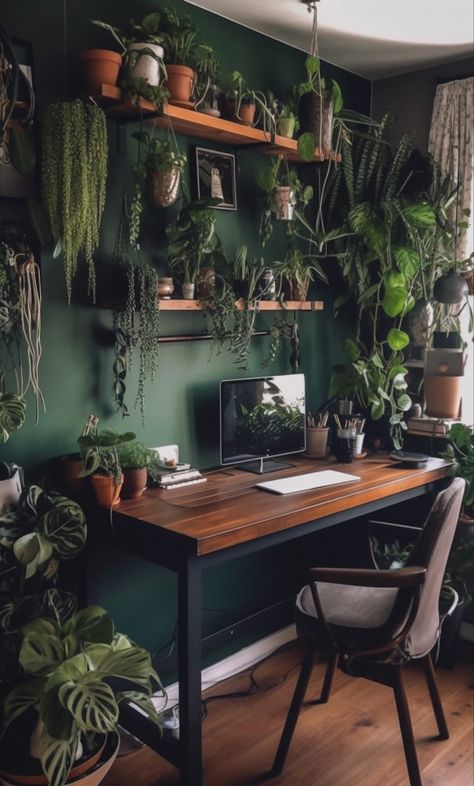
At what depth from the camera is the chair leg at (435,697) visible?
2590 mm

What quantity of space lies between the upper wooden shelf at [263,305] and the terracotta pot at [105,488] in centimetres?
66

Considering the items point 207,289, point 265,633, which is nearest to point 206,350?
point 207,289

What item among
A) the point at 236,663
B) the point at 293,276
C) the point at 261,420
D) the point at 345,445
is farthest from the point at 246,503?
the point at 293,276

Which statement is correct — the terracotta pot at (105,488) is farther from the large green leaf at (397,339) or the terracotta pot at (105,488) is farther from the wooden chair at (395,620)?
the large green leaf at (397,339)

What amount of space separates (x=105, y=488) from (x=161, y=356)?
2.23 feet

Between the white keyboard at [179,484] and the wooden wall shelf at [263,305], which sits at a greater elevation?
the wooden wall shelf at [263,305]

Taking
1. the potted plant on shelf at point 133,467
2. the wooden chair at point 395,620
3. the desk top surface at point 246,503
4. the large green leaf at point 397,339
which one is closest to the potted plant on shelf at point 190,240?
the potted plant on shelf at point 133,467

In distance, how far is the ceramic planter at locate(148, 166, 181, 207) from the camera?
2.62 m

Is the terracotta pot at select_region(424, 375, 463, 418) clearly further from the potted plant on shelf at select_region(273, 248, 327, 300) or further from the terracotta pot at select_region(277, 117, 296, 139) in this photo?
the terracotta pot at select_region(277, 117, 296, 139)

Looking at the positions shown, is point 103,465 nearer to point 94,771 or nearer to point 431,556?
point 94,771

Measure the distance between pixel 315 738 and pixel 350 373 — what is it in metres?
1.82

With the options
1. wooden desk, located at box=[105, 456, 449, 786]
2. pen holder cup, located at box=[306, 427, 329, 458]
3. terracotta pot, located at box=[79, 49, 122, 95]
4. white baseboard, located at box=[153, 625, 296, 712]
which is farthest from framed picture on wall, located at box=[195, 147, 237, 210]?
white baseboard, located at box=[153, 625, 296, 712]

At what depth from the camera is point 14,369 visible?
243 centimetres

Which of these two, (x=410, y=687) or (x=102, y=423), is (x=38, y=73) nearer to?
(x=102, y=423)
